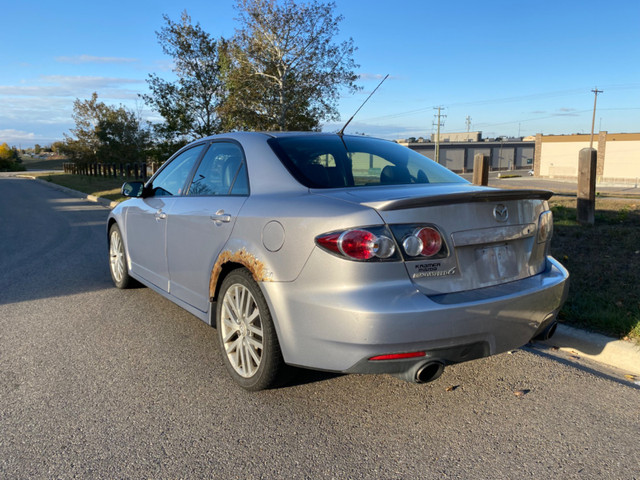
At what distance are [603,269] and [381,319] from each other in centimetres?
407

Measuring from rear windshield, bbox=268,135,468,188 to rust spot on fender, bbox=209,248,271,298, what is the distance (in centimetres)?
56

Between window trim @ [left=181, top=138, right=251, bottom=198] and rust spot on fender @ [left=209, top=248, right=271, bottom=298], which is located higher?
window trim @ [left=181, top=138, right=251, bottom=198]

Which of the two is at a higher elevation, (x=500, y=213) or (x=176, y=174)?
(x=176, y=174)

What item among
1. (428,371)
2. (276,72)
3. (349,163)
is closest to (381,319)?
(428,371)

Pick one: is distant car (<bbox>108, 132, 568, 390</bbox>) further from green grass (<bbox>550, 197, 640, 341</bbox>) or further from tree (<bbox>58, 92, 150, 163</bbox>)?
tree (<bbox>58, 92, 150, 163</bbox>)

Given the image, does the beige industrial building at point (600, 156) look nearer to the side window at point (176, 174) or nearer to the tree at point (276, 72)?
the tree at point (276, 72)

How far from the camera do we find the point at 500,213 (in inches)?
120

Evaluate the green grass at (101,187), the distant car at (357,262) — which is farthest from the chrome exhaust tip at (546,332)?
the green grass at (101,187)

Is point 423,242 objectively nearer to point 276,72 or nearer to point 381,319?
point 381,319

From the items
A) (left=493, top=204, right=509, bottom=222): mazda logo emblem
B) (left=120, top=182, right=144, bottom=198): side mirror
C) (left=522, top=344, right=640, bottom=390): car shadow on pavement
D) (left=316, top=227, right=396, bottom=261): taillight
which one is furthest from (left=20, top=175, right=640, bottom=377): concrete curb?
(left=120, top=182, right=144, bottom=198): side mirror

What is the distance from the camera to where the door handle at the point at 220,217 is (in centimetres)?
353

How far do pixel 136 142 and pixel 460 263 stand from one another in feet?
127

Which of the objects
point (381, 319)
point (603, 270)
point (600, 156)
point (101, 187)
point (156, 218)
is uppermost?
point (156, 218)

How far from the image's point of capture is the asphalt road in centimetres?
258
